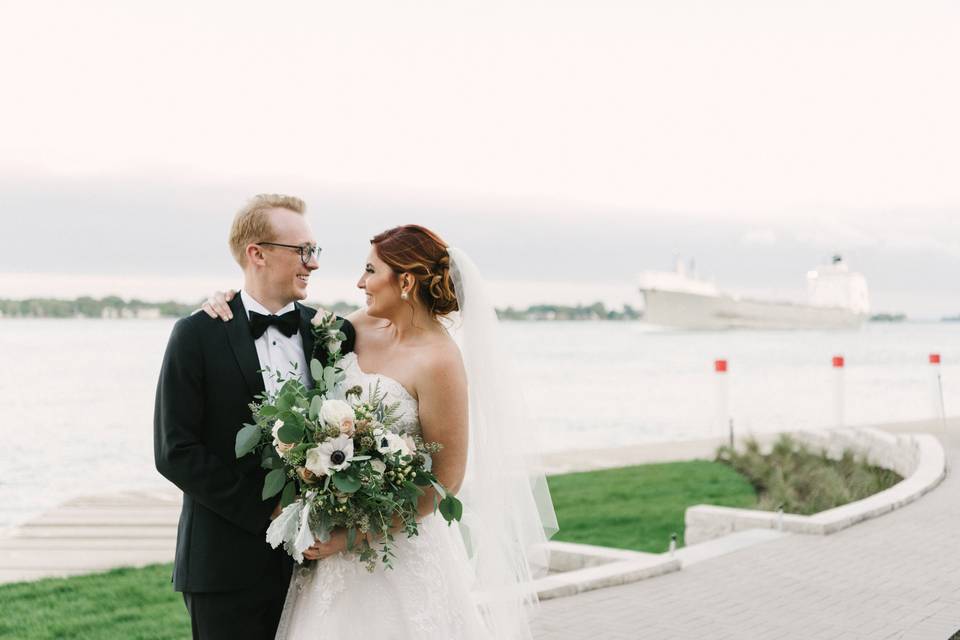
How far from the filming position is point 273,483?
3129 mm

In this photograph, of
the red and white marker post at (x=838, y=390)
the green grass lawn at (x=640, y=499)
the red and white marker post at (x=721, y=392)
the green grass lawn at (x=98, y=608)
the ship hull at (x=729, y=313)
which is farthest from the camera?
the ship hull at (x=729, y=313)

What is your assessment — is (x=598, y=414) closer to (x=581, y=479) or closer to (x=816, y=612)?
(x=581, y=479)

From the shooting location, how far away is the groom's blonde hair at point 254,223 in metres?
3.44

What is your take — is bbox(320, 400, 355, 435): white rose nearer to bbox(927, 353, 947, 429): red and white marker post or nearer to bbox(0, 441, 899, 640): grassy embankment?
bbox(0, 441, 899, 640): grassy embankment

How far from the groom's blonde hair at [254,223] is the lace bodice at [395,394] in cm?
57

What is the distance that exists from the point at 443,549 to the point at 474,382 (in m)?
0.73

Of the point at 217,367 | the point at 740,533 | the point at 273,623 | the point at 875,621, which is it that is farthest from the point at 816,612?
the point at 217,367

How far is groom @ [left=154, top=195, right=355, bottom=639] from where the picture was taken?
322cm

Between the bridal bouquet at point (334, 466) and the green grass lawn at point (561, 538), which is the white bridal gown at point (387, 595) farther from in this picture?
the green grass lawn at point (561, 538)

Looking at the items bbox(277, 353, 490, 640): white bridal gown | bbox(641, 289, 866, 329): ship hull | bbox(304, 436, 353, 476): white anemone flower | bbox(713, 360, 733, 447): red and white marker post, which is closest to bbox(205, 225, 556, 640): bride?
bbox(277, 353, 490, 640): white bridal gown

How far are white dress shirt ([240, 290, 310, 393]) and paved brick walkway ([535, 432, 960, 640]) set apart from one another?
2.93 meters

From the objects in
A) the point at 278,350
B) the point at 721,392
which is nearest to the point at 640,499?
the point at 721,392

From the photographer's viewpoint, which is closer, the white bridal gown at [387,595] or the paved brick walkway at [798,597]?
the white bridal gown at [387,595]

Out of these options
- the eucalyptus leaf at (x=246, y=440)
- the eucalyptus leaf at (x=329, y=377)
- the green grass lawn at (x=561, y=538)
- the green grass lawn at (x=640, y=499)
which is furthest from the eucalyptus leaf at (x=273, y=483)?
the green grass lawn at (x=640, y=499)
